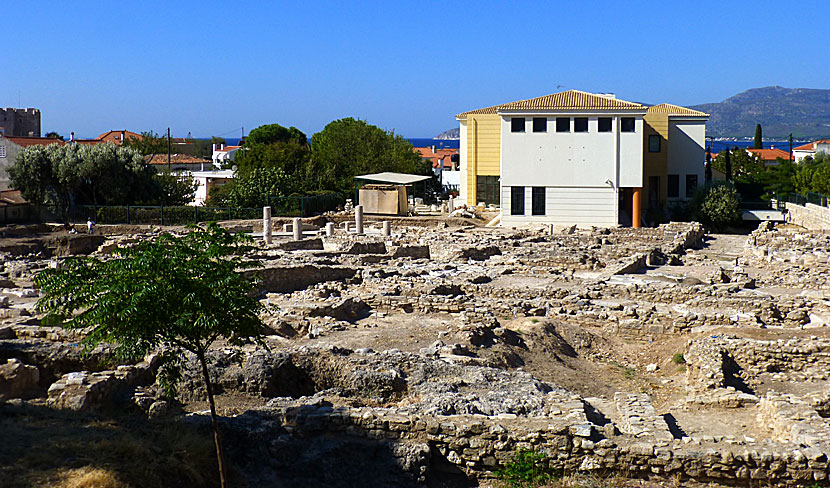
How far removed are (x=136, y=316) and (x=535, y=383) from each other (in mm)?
6488

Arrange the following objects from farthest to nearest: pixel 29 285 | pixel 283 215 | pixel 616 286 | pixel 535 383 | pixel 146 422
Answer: pixel 283 215, pixel 29 285, pixel 616 286, pixel 535 383, pixel 146 422

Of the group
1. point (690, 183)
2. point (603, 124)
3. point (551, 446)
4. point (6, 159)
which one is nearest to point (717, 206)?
point (690, 183)

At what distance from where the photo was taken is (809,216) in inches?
1563

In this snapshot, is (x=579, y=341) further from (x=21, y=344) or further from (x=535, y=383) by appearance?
(x=21, y=344)

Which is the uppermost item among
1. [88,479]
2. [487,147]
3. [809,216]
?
[487,147]

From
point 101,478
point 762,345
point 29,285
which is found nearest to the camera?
point 101,478

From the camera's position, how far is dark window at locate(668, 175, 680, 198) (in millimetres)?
48281

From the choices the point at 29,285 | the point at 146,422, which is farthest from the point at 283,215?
the point at 146,422

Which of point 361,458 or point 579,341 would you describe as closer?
point 361,458

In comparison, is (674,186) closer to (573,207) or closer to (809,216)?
(809,216)

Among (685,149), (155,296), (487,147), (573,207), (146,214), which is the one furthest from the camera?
(685,149)

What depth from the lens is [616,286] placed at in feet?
68.5

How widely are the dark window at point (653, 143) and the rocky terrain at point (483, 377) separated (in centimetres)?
2122

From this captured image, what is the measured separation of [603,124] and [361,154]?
67.8 ft
